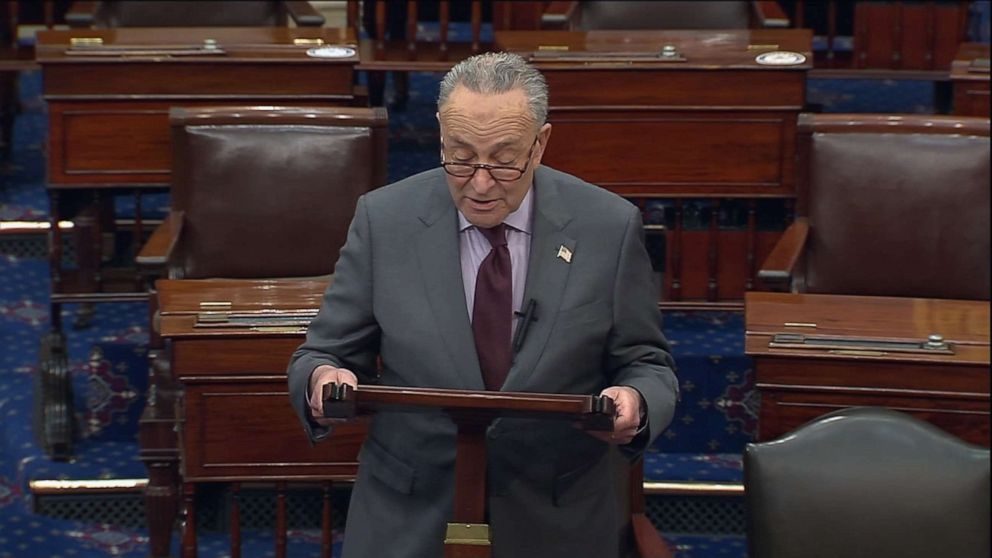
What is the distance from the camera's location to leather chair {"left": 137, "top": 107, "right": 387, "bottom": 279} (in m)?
3.08

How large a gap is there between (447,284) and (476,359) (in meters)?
0.09

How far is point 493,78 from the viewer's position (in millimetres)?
1812

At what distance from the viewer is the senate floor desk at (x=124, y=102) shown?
3.48m

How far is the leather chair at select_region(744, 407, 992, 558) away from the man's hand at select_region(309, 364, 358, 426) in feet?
1.83

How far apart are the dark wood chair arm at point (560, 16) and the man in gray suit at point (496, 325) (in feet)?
6.90

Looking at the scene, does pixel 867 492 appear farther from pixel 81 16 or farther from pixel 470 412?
pixel 81 16

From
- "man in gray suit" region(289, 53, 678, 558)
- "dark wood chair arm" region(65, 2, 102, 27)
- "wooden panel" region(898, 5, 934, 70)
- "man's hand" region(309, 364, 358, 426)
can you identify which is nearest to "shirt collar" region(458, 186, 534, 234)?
"man in gray suit" region(289, 53, 678, 558)

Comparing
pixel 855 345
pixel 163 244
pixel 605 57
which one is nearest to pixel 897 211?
pixel 855 345

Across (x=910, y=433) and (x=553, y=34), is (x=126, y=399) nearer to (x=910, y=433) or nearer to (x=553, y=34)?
(x=553, y=34)

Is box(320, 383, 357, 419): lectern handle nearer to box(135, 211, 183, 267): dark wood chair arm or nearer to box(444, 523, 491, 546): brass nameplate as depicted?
box(444, 523, 491, 546): brass nameplate

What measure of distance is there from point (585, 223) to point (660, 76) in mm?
1695

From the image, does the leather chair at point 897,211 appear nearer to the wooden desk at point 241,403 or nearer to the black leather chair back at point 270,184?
the black leather chair back at point 270,184

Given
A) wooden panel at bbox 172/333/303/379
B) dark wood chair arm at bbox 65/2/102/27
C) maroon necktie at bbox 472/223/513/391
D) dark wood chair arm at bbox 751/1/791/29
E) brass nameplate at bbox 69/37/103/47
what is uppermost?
dark wood chair arm at bbox 751/1/791/29

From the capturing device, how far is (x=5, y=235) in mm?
3920
